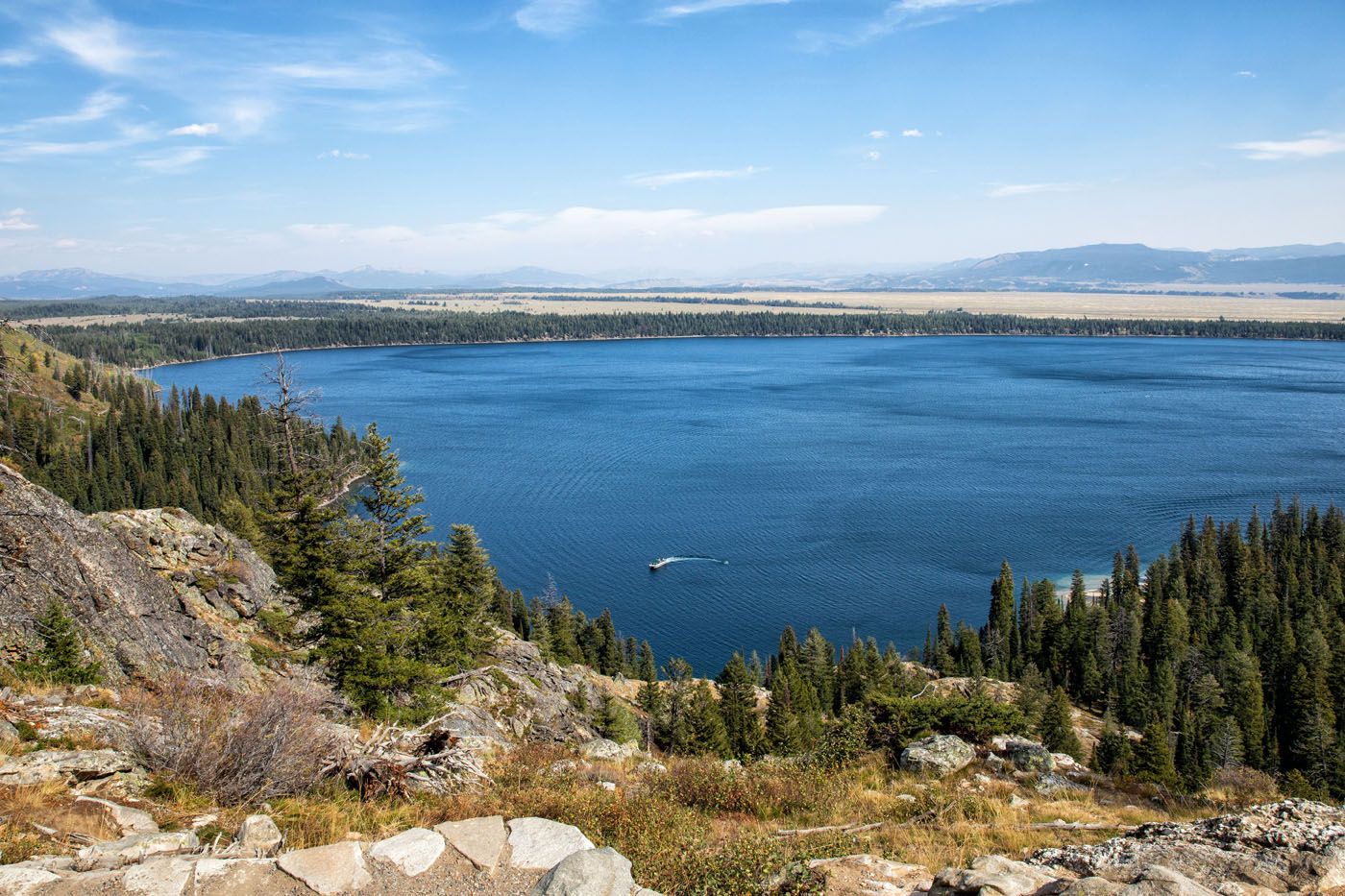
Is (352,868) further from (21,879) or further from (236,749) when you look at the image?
(236,749)

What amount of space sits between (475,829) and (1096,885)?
562cm

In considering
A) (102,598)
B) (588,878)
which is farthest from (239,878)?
(102,598)

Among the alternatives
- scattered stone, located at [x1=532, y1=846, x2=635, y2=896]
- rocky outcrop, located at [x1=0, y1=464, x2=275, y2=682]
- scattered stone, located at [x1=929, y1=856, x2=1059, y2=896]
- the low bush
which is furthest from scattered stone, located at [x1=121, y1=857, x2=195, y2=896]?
rocky outcrop, located at [x1=0, y1=464, x2=275, y2=682]

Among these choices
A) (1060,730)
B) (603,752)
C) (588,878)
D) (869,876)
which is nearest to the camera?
(588,878)

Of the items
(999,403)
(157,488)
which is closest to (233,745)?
(157,488)

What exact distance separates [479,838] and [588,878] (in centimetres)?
148

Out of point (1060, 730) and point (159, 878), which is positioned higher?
point (159, 878)

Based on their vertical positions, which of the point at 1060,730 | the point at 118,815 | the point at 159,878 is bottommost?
the point at 1060,730

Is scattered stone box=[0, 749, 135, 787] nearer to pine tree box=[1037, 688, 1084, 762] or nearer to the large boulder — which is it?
the large boulder

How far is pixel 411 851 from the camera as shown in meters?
7.58

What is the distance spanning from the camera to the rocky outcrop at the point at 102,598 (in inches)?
572

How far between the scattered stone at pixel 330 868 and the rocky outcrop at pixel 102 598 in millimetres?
9349

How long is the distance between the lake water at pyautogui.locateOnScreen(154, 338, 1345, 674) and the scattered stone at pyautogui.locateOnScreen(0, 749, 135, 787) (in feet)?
85.2

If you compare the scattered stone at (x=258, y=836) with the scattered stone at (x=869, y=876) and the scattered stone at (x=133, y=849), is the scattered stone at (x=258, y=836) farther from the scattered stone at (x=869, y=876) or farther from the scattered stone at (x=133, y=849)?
the scattered stone at (x=869, y=876)
